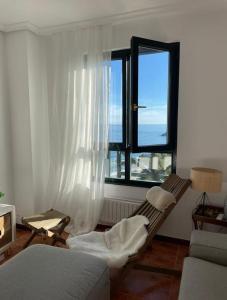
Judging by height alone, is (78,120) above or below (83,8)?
below

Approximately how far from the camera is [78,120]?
3023mm

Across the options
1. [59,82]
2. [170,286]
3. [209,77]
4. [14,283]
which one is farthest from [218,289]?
[59,82]

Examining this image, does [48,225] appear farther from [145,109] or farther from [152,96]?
[152,96]

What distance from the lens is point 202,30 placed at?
2.55 metres

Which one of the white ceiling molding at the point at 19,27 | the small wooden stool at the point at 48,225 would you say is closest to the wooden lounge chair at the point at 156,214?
the small wooden stool at the point at 48,225

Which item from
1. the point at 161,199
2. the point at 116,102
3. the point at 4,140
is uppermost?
the point at 116,102

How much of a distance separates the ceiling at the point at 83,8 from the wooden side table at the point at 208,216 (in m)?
2.07

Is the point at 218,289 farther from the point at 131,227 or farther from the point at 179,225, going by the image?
the point at 179,225

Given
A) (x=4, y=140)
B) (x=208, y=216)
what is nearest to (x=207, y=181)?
(x=208, y=216)

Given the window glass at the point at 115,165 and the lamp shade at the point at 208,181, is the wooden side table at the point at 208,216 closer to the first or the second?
the lamp shade at the point at 208,181

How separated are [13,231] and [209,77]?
2.68m

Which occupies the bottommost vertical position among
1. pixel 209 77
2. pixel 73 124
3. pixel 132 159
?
pixel 132 159

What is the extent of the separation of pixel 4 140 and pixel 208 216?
261 centimetres

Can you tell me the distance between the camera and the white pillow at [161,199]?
2.26 meters
